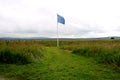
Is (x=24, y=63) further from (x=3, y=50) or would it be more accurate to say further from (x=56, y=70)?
(x=56, y=70)

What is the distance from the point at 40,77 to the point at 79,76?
170cm

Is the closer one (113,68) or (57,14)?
(113,68)

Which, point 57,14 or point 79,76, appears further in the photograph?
point 57,14

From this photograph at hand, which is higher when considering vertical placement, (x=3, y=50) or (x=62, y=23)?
(x=62, y=23)

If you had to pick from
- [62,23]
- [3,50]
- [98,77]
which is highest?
[62,23]

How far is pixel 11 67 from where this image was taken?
13211 millimetres

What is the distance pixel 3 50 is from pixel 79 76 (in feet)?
20.9

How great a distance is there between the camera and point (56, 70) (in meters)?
12.2

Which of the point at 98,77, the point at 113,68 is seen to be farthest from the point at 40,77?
the point at 113,68

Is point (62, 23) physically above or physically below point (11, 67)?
above

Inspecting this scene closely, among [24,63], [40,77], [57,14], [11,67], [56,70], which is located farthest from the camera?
[57,14]

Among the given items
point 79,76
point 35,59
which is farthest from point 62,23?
point 79,76

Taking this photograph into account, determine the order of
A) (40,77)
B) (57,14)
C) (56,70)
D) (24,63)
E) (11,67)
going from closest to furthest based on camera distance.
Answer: (40,77)
(56,70)
(11,67)
(24,63)
(57,14)

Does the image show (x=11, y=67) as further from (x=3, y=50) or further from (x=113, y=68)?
(x=113, y=68)
